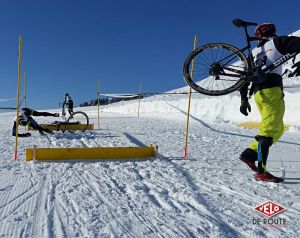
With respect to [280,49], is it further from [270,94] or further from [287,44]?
[270,94]

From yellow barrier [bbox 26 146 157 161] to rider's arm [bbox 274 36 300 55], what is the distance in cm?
269

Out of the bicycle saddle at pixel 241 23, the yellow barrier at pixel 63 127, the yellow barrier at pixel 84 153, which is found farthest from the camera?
the yellow barrier at pixel 63 127

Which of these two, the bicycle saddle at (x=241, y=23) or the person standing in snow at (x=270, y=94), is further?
the bicycle saddle at (x=241, y=23)

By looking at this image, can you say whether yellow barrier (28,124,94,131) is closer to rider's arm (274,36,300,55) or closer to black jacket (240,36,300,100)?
black jacket (240,36,300,100)

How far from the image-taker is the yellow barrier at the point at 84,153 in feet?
17.7

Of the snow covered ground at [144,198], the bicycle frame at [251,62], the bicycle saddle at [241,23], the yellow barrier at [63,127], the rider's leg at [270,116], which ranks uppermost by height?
the bicycle saddle at [241,23]

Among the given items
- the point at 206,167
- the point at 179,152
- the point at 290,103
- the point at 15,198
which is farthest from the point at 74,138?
the point at 290,103

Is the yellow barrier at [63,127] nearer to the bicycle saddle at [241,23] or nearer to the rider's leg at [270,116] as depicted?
the bicycle saddle at [241,23]

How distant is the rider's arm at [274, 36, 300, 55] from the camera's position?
13.7 feet

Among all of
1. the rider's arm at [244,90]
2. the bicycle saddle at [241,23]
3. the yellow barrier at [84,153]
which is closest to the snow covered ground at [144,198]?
the yellow barrier at [84,153]

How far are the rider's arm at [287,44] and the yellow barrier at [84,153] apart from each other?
8.82 feet

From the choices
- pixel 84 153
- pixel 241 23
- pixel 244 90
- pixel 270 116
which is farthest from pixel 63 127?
pixel 270 116

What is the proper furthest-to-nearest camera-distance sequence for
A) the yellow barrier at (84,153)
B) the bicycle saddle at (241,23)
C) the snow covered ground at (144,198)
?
the yellow barrier at (84,153), the bicycle saddle at (241,23), the snow covered ground at (144,198)

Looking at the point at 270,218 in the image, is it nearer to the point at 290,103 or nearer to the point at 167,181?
the point at 167,181
